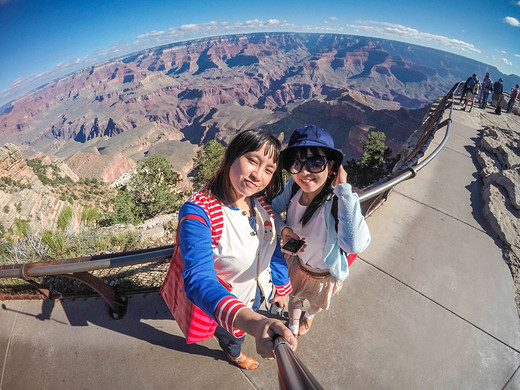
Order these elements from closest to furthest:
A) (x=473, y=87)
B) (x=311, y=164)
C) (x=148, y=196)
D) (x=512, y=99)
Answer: (x=311, y=164) → (x=473, y=87) → (x=512, y=99) → (x=148, y=196)

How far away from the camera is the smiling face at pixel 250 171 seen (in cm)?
153

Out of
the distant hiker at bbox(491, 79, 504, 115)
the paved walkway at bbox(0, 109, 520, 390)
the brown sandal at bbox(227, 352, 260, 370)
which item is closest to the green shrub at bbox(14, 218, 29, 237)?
the paved walkway at bbox(0, 109, 520, 390)

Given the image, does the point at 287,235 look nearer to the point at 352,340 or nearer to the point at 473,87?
the point at 352,340

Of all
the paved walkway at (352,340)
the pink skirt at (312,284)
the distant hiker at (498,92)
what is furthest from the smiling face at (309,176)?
the distant hiker at (498,92)

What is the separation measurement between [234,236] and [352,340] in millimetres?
1845

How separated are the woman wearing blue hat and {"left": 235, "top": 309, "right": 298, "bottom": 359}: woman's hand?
0.76m

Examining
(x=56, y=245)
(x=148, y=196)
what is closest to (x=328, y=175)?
(x=56, y=245)

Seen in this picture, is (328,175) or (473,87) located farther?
(473,87)

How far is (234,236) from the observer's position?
1.52m

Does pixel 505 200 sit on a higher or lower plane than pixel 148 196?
higher

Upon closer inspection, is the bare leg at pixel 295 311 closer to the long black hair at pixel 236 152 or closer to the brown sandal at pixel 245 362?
the brown sandal at pixel 245 362

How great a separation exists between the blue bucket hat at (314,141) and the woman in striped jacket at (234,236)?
14cm

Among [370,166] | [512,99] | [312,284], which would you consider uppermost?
[512,99]

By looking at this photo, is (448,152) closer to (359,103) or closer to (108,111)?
(359,103)
